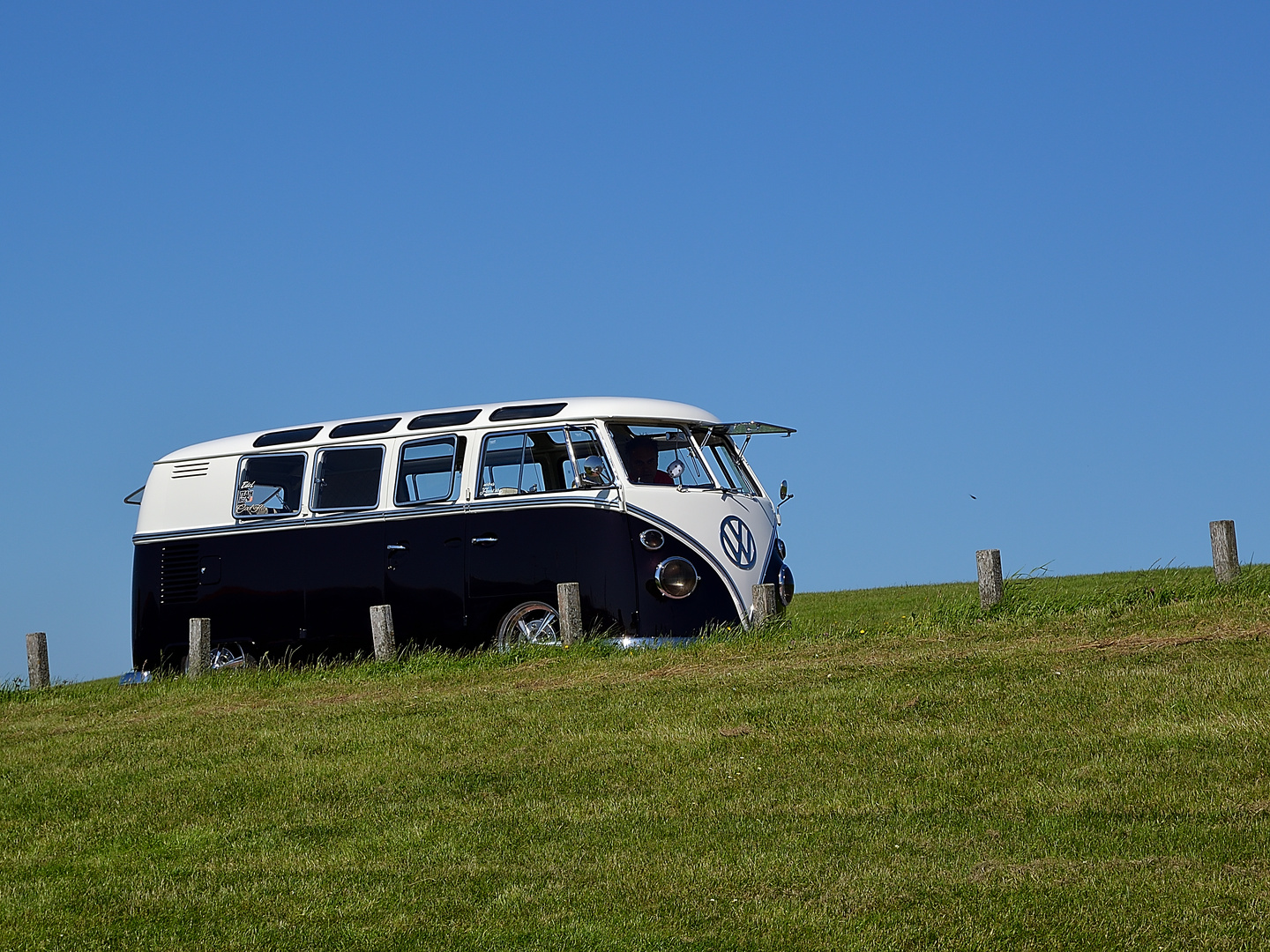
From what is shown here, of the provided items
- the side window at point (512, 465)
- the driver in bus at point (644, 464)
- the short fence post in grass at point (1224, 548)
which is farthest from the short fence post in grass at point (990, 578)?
the side window at point (512, 465)

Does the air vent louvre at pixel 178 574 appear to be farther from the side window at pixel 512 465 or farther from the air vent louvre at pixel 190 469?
the side window at pixel 512 465

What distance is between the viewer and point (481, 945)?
6059mm

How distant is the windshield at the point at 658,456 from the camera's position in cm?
1543

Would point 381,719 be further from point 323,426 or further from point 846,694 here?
point 323,426

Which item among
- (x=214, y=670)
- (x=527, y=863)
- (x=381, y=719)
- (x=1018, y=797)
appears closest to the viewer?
(x=527, y=863)

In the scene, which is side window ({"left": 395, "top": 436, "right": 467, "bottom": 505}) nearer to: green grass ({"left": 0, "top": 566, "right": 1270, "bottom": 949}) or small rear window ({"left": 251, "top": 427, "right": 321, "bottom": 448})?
small rear window ({"left": 251, "top": 427, "right": 321, "bottom": 448})

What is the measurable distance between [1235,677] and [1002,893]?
200 inches

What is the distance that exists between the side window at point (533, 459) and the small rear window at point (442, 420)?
17.2 inches

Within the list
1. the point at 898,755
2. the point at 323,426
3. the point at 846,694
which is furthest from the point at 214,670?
the point at 898,755

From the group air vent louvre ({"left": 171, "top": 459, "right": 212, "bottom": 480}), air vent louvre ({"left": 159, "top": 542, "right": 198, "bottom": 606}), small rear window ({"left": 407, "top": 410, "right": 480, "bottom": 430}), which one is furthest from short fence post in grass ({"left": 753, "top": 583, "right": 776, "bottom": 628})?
air vent louvre ({"left": 171, "top": 459, "right": 212, "bottom": 480})

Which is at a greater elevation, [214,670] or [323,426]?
[323,426]

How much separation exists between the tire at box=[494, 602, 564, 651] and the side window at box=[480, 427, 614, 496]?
52.3 inches

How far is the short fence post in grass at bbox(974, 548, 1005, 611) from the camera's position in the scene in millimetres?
15055

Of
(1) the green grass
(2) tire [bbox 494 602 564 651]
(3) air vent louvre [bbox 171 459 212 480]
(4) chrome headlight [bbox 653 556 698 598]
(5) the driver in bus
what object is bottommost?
(1) the green grass
